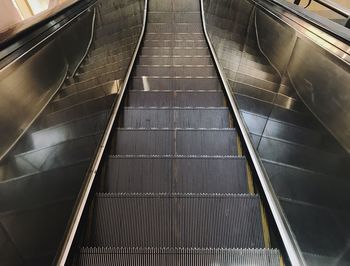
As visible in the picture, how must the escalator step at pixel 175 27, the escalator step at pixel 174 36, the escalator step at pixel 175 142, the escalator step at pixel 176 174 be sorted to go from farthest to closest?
the escalator step at pixel 175 27, the escalator step at pixel 174 36, the escalator step at pixel 175 142, the escalator step at pixel 176 174

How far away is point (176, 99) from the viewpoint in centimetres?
331

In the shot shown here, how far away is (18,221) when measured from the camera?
1148mm

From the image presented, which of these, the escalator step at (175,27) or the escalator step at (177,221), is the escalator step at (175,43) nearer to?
the escalator step at (175,27)

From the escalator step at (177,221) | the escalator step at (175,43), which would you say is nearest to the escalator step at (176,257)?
the escalator step at (177,221)

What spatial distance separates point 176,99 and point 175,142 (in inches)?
36.5

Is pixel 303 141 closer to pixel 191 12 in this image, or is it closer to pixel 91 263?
pixel 91 263

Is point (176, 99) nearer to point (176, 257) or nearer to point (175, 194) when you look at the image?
point (175, 194)

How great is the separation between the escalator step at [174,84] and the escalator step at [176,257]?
250 centimetres

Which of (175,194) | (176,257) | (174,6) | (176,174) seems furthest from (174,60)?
(174,6)

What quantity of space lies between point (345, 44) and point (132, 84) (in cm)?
277

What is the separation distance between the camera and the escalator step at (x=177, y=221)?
1.74 meters

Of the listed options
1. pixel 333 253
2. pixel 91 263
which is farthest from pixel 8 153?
pixel 333 253

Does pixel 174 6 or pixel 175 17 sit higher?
pixel 174 6

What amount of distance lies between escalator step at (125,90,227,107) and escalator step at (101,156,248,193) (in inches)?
46.2
